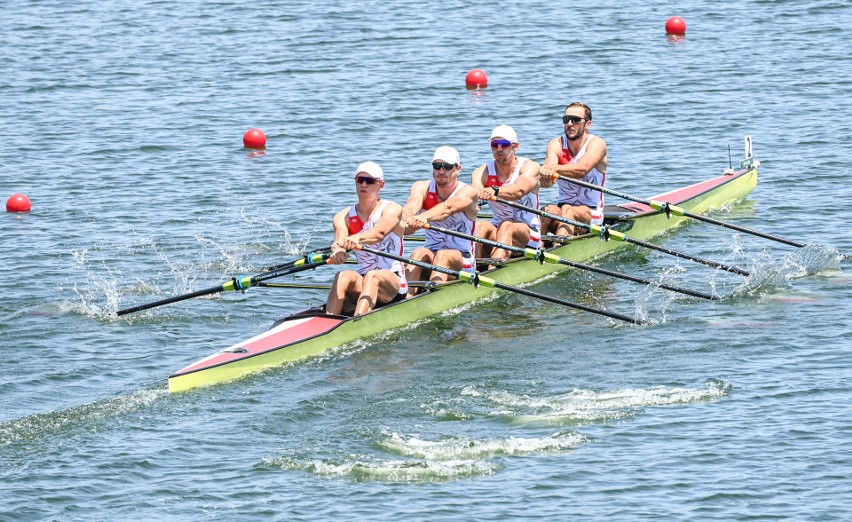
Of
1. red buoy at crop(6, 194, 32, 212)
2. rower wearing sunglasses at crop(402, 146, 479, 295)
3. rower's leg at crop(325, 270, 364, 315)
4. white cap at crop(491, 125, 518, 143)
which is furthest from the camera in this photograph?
red buoy at crop(6, 194, 32, 212)

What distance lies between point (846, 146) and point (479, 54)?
32.8ft

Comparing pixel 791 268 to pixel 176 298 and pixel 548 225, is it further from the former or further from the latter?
pixel 176 298

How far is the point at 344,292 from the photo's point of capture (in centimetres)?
1469

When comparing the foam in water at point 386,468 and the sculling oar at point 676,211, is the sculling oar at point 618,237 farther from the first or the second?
the foam in water at point 386,468

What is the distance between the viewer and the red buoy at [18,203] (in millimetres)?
20719

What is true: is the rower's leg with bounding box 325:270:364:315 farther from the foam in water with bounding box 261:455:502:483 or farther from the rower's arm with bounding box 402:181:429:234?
the foam in water with bounding box 261:455:502:483

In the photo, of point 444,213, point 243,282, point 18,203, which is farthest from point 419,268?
point 18,203

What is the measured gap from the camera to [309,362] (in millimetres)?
13945

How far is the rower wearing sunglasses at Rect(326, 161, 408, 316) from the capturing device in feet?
47.5

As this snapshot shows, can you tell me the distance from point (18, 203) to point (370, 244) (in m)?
8.22

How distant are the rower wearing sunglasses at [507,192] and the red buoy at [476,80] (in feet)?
36.2

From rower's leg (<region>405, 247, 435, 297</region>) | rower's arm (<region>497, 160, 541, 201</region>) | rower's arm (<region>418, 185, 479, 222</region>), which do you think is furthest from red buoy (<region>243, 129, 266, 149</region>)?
rower's arm (<region>418, 185, 479, 222</region>)

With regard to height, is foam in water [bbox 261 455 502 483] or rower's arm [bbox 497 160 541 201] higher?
rower's arm [bbox 497 160 541 201]

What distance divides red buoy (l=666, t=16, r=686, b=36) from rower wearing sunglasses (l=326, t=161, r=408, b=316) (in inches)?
699
